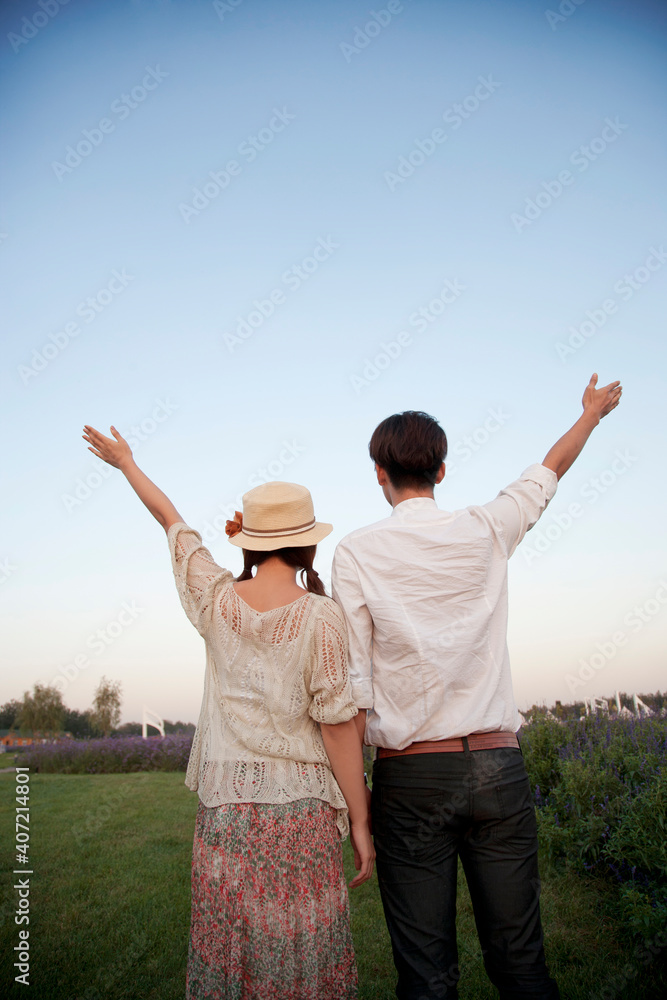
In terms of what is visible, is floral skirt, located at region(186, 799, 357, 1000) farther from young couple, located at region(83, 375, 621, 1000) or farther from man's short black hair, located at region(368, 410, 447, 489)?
man's short black hair, located at region(368, 410, 447, 489)

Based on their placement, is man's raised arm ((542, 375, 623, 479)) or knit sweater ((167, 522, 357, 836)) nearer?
knit sweater ((167, 522, 357, 836))

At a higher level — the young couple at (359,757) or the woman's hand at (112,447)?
the woman's hand at (112,447)

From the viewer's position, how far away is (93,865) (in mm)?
5574

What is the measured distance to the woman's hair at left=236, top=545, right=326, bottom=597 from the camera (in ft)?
7.75

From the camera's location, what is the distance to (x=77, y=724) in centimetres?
1569

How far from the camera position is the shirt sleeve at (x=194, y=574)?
223cm

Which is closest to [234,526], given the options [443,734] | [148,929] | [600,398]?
[443,734]

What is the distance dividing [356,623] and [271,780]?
57 cm

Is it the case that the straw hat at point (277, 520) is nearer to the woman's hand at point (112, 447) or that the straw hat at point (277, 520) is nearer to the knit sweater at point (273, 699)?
the knit sweater at point (273, 699)

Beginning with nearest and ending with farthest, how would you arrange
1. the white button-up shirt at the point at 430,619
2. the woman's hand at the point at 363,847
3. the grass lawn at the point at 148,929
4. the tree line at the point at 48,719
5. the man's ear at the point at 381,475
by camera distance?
the white button-up shirt at the point at 430,619, the woman's hand at the point at 363,847, the man's ear at the point at 381,475, the grass lawn at the point at 148,929, the tree line at the point at 48,719

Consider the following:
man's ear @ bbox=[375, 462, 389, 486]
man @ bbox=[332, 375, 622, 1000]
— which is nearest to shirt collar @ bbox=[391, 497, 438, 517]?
man @ bbox=[332, 375, 622, 1000]

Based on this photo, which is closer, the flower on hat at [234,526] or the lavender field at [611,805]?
the flower on hat at [234,526]

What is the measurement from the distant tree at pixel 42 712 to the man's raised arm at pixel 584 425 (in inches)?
584

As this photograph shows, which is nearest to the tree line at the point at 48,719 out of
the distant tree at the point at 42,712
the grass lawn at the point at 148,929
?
the distant tree at the point at 42,712
